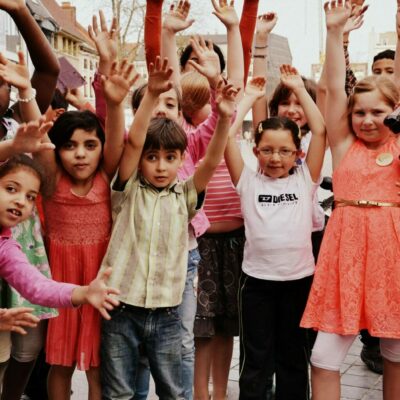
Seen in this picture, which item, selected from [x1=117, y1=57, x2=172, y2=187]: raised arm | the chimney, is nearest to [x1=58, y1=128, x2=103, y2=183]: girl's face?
[x1=117, y1=57, x2=172, y2=187]: raised arm

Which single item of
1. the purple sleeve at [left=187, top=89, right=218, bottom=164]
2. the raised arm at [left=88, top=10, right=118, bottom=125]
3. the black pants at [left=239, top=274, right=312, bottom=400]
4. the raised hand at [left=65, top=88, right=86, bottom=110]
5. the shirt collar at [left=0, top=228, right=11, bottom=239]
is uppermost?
the raised arm at [left=88, top=10, right=118, bottom=125]

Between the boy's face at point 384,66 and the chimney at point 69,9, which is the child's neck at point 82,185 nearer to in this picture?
the boy's face at point 384,66

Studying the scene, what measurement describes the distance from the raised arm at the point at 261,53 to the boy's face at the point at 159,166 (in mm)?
1015

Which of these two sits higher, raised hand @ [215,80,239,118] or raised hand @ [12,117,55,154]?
raised hand @ [215,80,239,118]

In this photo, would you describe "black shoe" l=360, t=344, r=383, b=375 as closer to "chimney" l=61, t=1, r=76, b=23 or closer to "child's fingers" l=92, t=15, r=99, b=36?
"child's fingers" l=92, t=15, r=99, b=36

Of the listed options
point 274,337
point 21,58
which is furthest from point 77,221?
point 274,337

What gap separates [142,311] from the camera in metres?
3.11

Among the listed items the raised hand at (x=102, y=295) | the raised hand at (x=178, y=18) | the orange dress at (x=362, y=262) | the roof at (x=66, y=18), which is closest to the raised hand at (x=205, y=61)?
the raised hand at (x=178, y=18)

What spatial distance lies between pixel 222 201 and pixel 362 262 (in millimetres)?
912

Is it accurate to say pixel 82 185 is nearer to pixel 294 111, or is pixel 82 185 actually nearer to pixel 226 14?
pixel 226 14

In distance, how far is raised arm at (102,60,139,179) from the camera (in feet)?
9.82

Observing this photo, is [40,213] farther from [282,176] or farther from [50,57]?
[282,176]

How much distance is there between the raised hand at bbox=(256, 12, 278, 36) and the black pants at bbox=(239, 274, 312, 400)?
5.17 ft

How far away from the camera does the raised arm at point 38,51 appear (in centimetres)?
306
